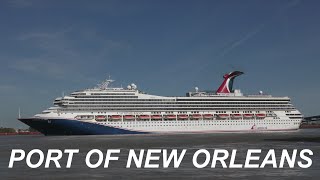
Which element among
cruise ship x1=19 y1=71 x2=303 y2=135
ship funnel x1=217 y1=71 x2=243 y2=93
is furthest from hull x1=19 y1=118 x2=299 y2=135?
ship funnel x1=217 y1=71 x2=243 y2=93

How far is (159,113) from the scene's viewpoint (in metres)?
127

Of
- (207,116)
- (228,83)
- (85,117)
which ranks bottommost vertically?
(85,117)

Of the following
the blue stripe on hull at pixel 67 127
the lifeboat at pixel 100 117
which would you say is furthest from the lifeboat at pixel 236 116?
the blue stripe on hull at pixel 67 127

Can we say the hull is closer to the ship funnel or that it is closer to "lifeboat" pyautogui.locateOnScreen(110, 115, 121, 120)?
"lifeboat" pyautogui.locateOnScreen(110, 115, 121, 120)

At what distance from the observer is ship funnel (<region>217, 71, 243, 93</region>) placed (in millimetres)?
148750

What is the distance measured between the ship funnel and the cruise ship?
21.4 feet

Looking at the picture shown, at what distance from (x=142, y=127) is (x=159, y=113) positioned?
7971 mm

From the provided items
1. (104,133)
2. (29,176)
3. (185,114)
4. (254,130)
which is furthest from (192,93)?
(29,176)

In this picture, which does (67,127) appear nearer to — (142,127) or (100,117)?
(100,117)

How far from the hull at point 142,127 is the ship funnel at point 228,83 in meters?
17.2

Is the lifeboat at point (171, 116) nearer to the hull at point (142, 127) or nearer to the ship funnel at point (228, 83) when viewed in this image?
the hull at point (142, 127)

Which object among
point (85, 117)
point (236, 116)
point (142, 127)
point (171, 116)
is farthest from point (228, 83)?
point (85, 117)

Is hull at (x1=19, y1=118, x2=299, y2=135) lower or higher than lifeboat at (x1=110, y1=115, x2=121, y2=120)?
lower

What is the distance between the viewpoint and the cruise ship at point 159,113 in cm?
11581
